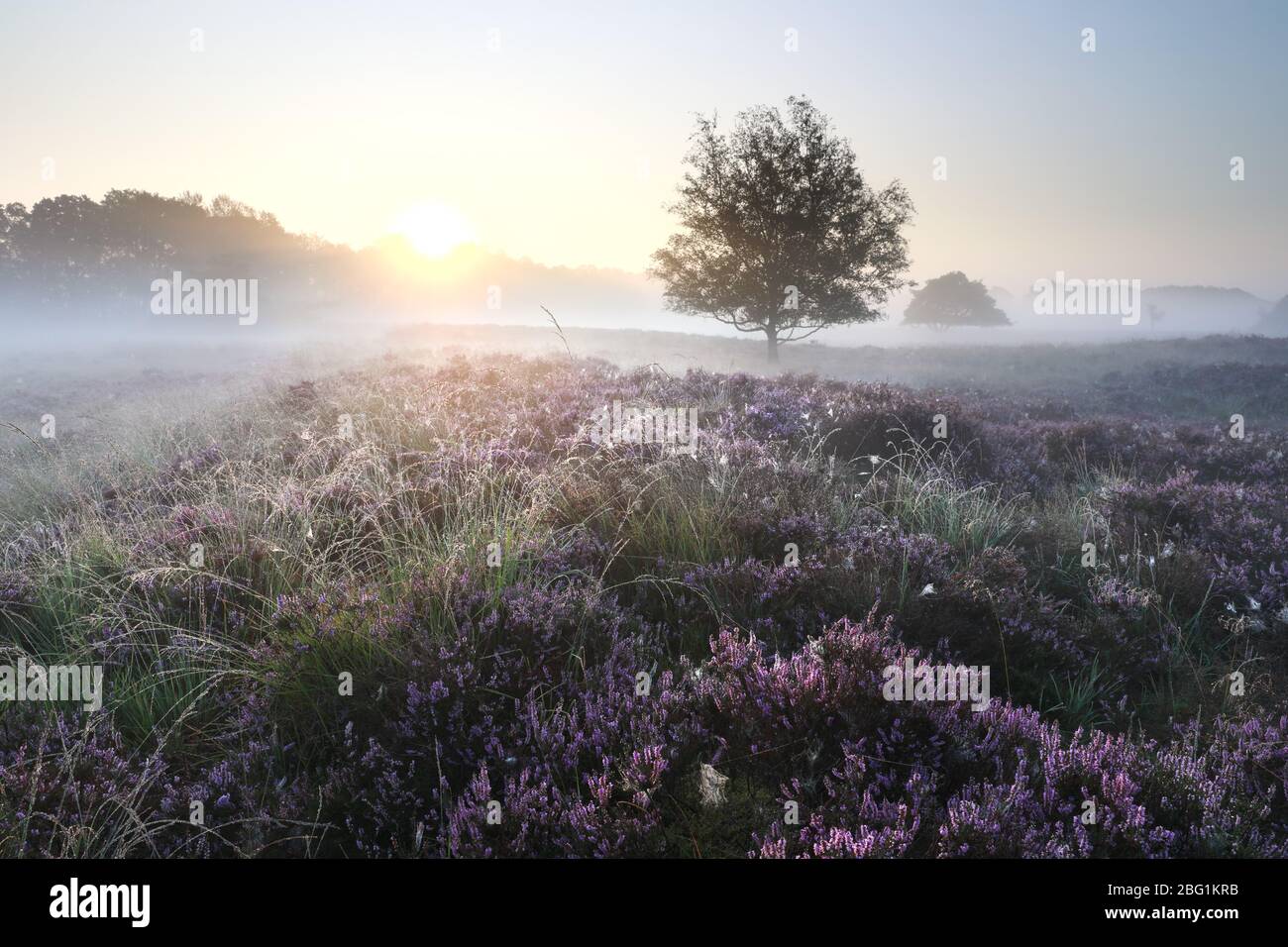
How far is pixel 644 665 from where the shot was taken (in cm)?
271

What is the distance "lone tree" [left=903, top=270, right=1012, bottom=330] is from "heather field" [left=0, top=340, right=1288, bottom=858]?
8156 centimetres

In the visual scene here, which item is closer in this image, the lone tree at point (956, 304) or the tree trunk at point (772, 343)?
the tree trunk at point (772, 343)

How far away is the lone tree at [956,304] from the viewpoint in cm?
7775

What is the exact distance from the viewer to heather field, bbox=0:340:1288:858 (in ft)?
6.37

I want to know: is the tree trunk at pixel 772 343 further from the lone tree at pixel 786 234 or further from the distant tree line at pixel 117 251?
the distant tree line at pixel 117 251

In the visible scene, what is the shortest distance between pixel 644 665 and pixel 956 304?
87.1 m

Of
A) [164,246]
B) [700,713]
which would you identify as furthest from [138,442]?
[164,246]

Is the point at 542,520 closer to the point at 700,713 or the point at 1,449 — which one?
the point at 700,713

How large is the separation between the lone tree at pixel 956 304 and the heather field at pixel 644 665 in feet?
268

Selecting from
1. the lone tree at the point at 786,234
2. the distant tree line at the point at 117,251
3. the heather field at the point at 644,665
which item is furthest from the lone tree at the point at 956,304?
the heather field at the point at 644,665

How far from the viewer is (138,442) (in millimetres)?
8406

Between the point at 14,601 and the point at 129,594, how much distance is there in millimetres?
787

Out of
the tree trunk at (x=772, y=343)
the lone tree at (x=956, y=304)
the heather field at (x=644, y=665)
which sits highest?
the lone tree at (x=956, y=304)

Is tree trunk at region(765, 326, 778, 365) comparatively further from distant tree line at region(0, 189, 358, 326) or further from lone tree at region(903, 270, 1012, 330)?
lone tree at region(903, 270, 1012, 330)
